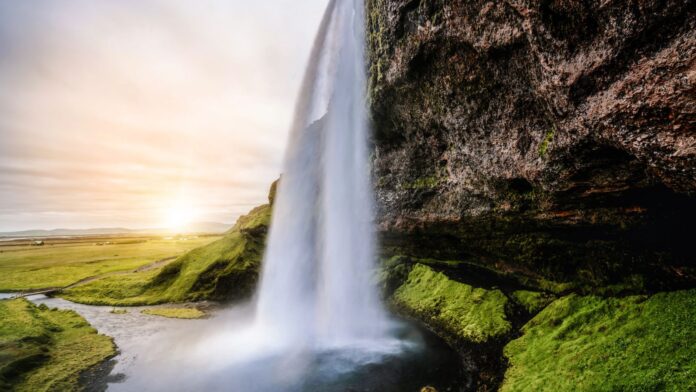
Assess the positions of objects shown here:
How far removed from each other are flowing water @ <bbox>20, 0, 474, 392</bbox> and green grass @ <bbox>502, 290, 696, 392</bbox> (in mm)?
3526

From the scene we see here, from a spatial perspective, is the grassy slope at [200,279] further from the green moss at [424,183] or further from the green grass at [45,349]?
the green moss at [424,183]

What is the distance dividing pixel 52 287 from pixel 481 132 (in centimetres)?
5691

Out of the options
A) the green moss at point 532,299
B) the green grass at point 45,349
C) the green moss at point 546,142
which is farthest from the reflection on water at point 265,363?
the green moss at point 546,142

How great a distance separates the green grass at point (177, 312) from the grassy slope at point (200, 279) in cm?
341

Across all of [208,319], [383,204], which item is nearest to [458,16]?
[383,204]

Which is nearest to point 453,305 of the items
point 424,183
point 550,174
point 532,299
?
point 532,299

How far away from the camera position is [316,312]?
2588cm

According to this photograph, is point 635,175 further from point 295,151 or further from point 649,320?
point 295,151

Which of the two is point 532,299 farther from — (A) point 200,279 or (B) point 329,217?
(A) point 200,279

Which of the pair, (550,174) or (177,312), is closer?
(550,174)

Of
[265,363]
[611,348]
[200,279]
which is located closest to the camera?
[611,348]

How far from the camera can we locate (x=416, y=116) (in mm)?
17938

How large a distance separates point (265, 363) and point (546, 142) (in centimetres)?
1749

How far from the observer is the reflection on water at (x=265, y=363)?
46.7 feet
